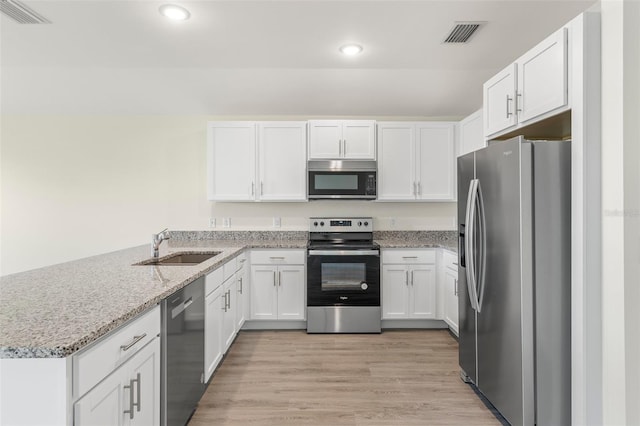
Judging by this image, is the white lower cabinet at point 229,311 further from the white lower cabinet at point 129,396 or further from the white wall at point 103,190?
the white wall at point 103,190

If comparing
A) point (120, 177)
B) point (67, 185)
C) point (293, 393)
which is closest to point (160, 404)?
point (293, 393)

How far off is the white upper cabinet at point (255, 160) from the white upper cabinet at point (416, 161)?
949 mm

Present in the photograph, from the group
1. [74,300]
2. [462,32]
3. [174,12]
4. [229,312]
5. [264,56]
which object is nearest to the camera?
[74,300]

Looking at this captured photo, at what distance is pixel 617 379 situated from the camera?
5.31ft

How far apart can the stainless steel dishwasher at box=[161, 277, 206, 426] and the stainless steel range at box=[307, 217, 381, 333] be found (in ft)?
5.00

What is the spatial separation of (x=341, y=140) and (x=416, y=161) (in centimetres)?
91

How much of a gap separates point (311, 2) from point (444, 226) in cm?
305

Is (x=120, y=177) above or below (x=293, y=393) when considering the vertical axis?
above

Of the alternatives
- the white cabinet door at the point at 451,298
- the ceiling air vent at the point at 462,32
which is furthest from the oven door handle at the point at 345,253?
the ceiling air vent at the point at 462,32

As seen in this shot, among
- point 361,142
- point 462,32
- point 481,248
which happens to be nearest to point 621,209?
point 481,248

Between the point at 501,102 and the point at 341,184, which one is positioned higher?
the point at 501,102

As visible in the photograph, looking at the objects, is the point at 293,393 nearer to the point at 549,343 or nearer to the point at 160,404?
the point at 160,404

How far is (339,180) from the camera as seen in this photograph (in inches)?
154

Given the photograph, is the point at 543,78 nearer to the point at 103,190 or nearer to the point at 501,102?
the point at 501,102
